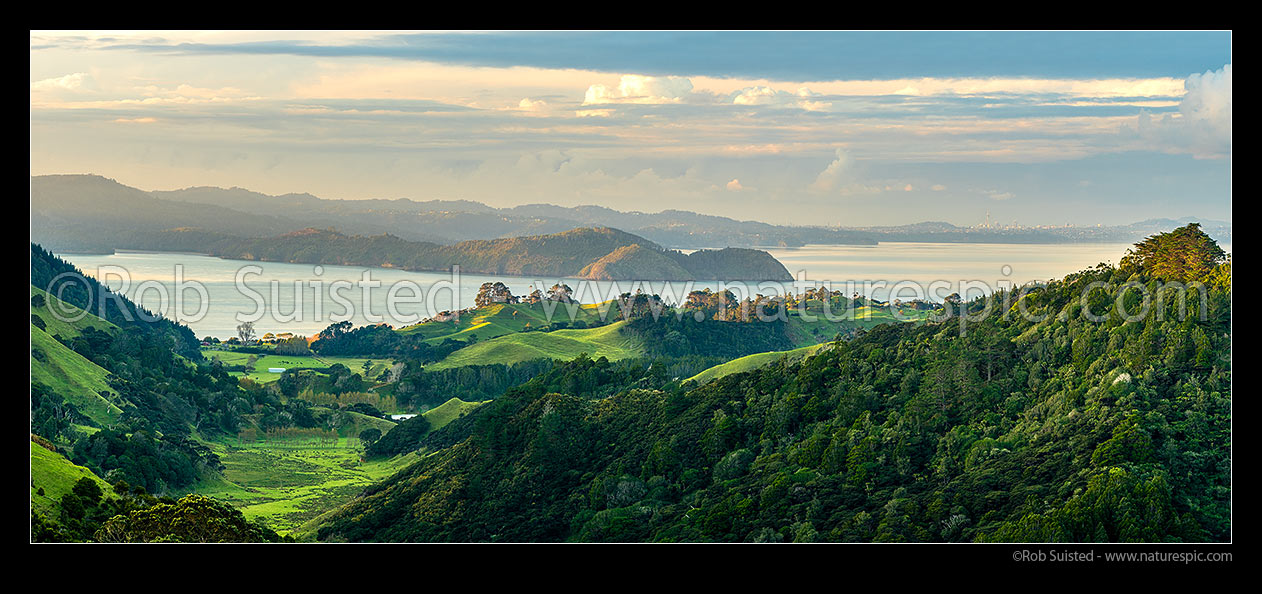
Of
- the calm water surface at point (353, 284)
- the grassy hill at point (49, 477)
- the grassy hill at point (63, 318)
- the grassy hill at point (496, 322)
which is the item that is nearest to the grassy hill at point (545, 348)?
the grassy hill at point (496, 322)

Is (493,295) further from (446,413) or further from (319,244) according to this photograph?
(446,413)

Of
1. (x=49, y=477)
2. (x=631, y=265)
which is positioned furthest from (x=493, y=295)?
(x=49, y=477)

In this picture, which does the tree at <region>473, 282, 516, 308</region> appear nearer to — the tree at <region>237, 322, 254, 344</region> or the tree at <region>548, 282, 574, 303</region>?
the tree at <region>548, 282, 574, 303</region>

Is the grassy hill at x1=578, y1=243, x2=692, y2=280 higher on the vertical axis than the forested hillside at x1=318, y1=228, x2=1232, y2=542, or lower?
higher

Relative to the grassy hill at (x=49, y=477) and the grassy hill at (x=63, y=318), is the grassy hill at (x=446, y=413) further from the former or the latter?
the grassy hill at (x=49, y=477)

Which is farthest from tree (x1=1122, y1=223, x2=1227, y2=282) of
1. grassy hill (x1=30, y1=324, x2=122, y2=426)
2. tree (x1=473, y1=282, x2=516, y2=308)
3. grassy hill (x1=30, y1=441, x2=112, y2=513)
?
tree (x1=473, y1=282, x2=516, y2=308)
